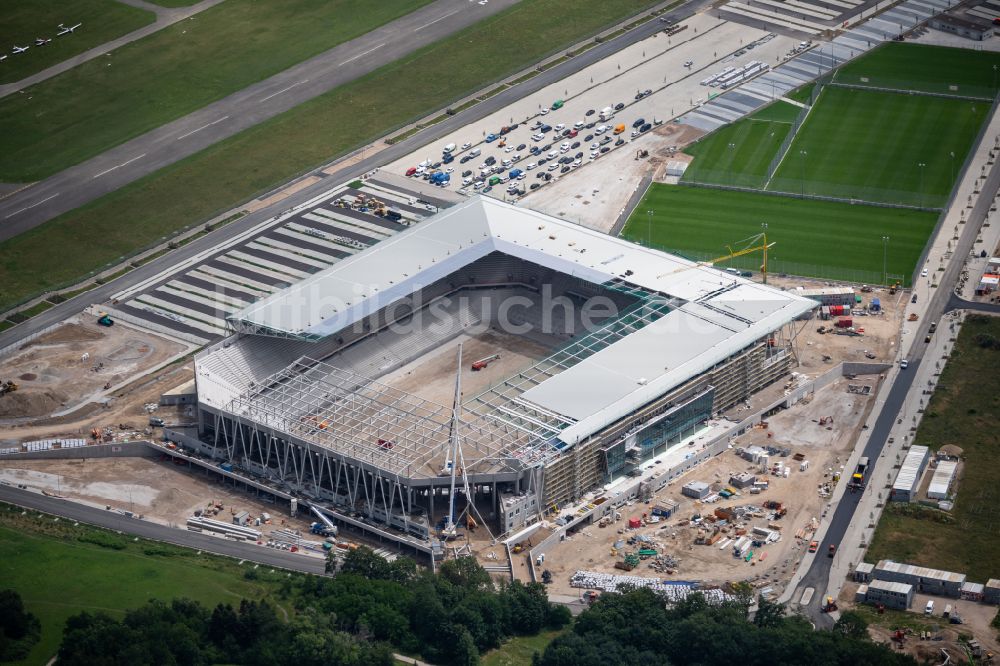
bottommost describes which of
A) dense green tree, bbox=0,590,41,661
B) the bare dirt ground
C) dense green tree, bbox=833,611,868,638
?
the bare dirt ground

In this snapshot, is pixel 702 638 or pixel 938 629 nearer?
pixel 702 638

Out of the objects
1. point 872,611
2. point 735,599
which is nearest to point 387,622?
point 735,599

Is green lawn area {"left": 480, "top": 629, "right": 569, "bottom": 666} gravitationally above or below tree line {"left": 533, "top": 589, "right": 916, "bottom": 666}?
below

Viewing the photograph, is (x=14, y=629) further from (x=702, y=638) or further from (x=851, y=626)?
(x=851, y=626)

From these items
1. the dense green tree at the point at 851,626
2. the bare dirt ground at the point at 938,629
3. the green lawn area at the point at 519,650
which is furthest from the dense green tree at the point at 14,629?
the bare dirt ground at the point at 938,629

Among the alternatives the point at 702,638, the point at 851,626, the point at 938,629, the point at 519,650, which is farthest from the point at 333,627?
the point at 938,629

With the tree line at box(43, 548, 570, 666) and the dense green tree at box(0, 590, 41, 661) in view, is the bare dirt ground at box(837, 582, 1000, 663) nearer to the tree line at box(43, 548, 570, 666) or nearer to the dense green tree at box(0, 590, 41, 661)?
the tree line at box(43, 548, 570, 666)

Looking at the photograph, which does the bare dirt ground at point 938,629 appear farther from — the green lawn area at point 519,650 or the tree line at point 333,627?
the tree line at point 333,627

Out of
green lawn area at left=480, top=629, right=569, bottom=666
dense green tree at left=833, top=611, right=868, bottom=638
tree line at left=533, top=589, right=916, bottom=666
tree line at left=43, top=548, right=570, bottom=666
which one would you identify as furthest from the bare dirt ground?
tree line at left=43, top=548, right=570, bottom=666
